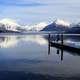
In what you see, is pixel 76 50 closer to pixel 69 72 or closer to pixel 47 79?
pixel 69 72

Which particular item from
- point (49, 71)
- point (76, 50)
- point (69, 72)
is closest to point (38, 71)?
point (49, 71)

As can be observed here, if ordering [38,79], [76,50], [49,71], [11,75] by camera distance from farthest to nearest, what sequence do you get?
[76,50], [49,71], [11,75], [38,79]

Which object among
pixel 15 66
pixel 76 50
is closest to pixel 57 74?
Result: pixel 15 66

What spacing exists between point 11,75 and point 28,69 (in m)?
3.55

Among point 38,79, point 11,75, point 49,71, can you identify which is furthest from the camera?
point 49,71

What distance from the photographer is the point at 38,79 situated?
23500 mm

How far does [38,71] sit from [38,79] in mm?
4020

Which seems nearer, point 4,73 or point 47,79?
point 47,79

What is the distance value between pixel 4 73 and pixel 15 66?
15.6 feet

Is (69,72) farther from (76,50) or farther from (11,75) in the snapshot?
(76,50)

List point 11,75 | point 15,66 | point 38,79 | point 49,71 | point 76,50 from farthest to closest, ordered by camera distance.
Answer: point 76,50, point 15,66, point 49,71, point 11,75, point 38,79

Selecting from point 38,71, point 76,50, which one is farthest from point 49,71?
point 76,50

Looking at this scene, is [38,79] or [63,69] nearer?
[38,79]

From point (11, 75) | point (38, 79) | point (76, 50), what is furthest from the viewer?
point (76, 50)
